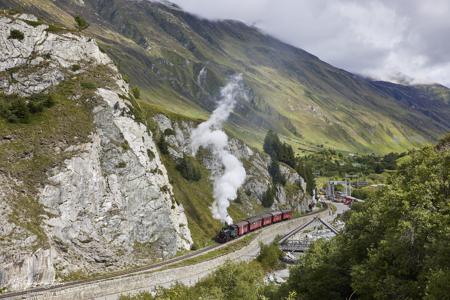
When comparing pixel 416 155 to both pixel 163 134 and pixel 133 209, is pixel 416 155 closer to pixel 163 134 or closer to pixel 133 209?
pixel 133 209

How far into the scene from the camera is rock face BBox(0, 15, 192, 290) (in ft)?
170

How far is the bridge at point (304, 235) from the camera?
9194 centimetres

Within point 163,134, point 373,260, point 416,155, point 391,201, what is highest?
point 416,155

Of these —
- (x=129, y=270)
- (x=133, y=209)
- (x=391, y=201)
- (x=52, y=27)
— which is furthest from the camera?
(x=52, y=27)

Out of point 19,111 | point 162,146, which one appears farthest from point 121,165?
point 162,146

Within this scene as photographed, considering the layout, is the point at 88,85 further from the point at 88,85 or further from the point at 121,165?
the point at 121,165

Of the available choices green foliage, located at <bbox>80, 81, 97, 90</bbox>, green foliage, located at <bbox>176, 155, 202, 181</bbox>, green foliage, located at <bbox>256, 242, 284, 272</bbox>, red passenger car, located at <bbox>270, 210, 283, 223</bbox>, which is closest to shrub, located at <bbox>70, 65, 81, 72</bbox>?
green foliage, located at <bbox>80, 81, 97, 90</bbox>

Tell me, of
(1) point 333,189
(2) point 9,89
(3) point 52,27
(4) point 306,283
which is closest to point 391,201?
(4) point 306,283

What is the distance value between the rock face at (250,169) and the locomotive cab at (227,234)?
22048mm

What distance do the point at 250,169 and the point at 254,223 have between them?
26742 millimetres

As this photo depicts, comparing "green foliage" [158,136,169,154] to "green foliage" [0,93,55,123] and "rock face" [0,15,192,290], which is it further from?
"green foliage" [0,93,55,123]

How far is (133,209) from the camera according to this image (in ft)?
219

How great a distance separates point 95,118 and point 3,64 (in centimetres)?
1756

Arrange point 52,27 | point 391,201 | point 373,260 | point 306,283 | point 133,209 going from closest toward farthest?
1. point 373,260
2. point 391,201
3. point 306,283
4. point 133,209
5. point 52,27
